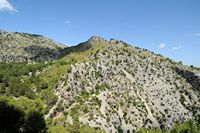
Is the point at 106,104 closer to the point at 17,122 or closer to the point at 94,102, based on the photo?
the point at 94,102

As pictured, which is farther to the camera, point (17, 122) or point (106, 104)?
point (106, 104)

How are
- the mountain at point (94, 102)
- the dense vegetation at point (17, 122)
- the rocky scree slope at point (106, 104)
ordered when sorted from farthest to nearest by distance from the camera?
the rocky scree slope at point (106, 104), the mountain at point (94, 102), the dense vegetation at point (17, 122)

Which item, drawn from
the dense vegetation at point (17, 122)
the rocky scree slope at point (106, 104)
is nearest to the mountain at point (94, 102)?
the rocky scree slope at point (106, 104)

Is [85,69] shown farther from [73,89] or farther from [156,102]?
[156,102]

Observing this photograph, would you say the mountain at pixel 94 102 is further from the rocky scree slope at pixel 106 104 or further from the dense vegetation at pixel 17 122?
the dense vegetation at pixel 17 122

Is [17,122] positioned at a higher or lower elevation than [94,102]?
lower

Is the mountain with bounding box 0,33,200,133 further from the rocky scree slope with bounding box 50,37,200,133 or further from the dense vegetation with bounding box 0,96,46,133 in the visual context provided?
the dense vegetation with bounding box 0,96,46,133

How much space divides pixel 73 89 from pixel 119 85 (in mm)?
30421

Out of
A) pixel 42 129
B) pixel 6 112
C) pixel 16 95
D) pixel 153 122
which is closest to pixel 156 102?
pixel 153 122

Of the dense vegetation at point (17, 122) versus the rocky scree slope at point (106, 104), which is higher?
the rocky scree slope at point (106, 104)

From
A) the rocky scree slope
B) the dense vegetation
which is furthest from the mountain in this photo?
the dense vegetation

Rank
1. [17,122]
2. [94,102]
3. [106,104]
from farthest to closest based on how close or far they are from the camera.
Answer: [106,104], [94,102], [17,122]

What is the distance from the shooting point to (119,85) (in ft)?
640

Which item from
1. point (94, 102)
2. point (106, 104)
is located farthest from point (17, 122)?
point (106, 104)
